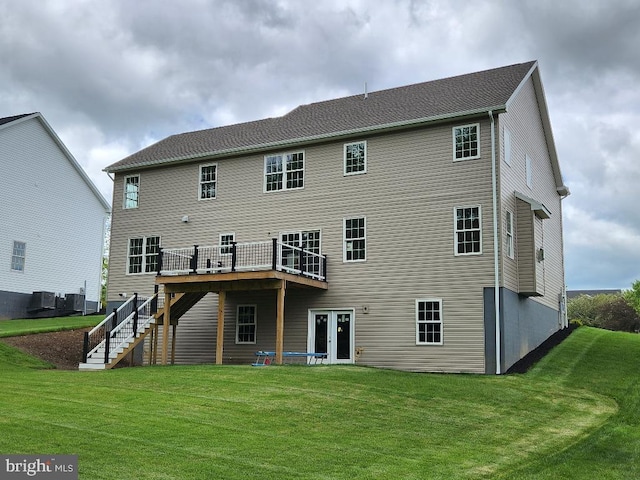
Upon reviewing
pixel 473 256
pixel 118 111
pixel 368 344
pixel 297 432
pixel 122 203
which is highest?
pixel 118 111

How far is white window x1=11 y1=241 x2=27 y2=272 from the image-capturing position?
104 feet

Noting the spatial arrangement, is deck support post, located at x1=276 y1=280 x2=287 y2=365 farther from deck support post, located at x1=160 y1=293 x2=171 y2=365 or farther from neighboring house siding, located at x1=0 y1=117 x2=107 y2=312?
neighboring house siding, located at x1=0 y1=117 x2=107 y2=312

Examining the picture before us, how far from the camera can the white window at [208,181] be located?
24.5m

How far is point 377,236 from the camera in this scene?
69.0 feet

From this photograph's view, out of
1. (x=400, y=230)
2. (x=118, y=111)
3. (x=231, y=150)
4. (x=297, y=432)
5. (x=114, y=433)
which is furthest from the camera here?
(x=118, y=111)

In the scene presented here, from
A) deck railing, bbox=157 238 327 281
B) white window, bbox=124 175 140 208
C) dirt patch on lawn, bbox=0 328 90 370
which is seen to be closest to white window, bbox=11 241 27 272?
dirt patch on lawn, bbox=0 328 90 370

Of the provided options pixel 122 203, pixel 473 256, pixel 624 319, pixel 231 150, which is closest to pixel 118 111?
pixel 122 203

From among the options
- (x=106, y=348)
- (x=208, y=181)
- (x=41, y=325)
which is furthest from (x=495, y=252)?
(x=41, y=325)

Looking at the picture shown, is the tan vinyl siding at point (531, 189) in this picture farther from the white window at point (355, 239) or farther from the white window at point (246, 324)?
the white window at point (246, 324)

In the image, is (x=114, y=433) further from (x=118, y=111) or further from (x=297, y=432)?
(x=118, y=111)

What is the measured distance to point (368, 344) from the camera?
20.6m

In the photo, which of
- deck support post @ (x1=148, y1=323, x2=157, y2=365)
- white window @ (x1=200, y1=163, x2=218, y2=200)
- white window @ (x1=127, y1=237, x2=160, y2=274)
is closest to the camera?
deck support post @ (x1=148, y1=323, x2=157, y2=365)

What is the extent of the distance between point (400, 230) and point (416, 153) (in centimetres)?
246

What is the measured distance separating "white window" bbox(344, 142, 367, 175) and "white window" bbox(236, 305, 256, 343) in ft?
18.8
